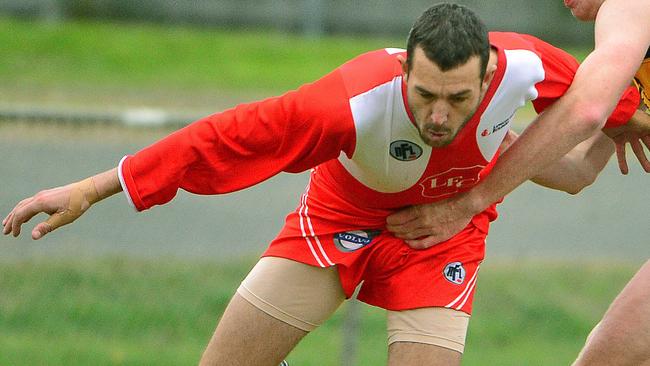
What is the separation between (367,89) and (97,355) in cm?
341

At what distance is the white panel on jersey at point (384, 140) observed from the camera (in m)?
4.53

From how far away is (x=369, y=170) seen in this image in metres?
4.81

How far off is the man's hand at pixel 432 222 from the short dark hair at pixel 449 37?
766 mm

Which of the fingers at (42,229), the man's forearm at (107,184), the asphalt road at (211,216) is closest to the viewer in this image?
the fingers at (42,229)

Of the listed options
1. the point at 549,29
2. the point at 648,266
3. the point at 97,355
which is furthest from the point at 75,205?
the point at 549,29

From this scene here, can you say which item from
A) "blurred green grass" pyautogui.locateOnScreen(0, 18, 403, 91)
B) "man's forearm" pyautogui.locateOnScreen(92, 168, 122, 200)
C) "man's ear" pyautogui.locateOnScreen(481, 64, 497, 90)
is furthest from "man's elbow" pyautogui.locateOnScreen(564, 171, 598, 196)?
"blurred green grass" pyautogui.locateOnScreen(0, 18, 403, 91)

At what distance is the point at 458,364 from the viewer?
486 centimetres

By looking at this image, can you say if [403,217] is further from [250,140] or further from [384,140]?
[250,140]

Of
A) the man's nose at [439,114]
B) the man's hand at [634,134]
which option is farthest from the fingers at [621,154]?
the man's nose at [439,114]

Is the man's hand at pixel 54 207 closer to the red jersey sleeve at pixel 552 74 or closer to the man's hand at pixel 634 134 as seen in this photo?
the red jersey sleeve at pixel 552 74

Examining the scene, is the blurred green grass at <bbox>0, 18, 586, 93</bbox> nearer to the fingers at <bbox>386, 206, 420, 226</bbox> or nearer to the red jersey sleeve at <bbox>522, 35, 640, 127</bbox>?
the fingers at <bbox>386, 206, 420, 226</bbox>

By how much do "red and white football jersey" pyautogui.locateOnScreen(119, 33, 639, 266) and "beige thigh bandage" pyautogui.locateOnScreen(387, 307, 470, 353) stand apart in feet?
1.49

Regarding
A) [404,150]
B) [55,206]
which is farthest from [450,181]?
[55,206]

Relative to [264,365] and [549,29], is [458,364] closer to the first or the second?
[264,365]
